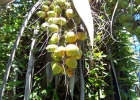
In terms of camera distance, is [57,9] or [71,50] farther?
[57,9]

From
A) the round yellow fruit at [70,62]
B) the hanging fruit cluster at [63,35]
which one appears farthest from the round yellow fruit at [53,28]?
the round yellow fruit at [70,62]

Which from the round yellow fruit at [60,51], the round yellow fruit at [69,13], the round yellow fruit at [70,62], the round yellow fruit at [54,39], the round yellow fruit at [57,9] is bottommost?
the round yellow fruit at [70,62]

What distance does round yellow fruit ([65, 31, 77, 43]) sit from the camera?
842 mm

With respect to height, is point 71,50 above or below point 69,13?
below

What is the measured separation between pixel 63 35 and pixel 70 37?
0.14 feet

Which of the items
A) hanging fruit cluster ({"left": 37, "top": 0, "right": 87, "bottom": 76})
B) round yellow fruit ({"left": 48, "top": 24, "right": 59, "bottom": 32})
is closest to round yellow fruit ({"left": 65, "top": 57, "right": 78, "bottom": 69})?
hanging fruit cluster ({"left": 37, "top": 0, "right": 87, "bottom": 76})

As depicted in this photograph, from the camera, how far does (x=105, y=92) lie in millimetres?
1188

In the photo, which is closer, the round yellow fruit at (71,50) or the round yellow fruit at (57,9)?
the round yellow fruit at (71,50)

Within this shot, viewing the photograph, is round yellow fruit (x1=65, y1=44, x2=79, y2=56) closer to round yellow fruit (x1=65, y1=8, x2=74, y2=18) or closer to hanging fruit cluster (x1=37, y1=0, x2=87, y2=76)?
hanging fruit cluster (x1=37, y1=0, x2=87, y2=76)

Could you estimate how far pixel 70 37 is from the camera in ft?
2.77

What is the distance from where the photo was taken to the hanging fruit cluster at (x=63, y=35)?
0.82 meters

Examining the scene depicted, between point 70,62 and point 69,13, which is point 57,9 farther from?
point 70,62

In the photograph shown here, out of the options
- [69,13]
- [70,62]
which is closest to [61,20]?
[69,13]

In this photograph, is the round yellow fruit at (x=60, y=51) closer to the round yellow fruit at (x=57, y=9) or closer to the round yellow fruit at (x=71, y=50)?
the round yellow fruit at (x=71, y=50)
